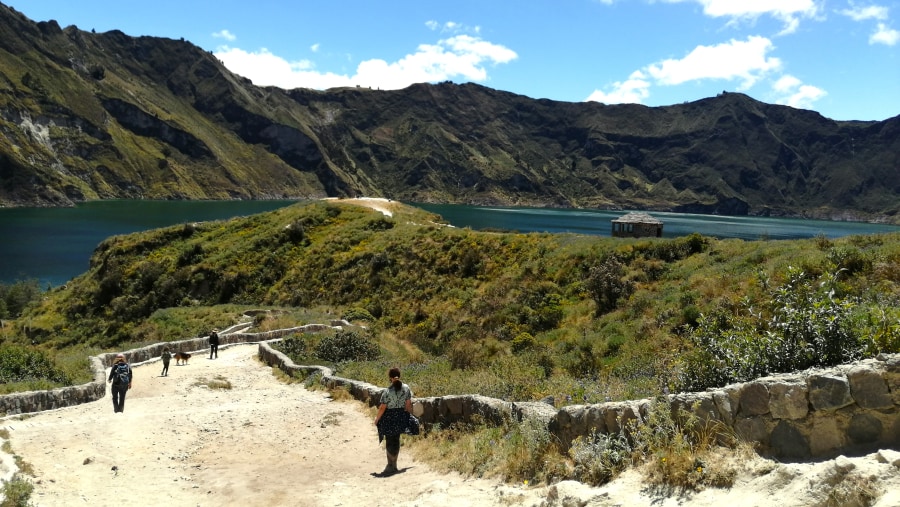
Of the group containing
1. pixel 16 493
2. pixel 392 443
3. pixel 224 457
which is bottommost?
pixel 224 457

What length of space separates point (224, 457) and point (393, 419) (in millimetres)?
4176

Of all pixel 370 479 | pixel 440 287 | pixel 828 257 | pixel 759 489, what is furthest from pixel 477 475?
pixel 440 287

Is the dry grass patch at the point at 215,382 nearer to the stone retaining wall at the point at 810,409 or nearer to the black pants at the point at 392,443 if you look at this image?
the black pants at the point at 392,443

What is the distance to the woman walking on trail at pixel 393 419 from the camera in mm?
10000

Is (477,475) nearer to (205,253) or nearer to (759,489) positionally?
(759,489)

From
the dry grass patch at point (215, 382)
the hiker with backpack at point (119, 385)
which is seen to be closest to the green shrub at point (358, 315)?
the dry grass patch at point (215, 382)

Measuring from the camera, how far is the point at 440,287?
34.0m

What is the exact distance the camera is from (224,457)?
11.5 m

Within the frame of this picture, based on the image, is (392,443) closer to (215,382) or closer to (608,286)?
(215,382)

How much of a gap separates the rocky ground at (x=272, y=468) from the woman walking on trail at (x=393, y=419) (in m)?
0.40

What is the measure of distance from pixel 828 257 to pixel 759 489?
611 inches

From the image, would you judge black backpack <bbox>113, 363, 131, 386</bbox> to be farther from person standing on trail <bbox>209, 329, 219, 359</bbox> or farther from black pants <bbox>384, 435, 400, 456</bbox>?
person standing on trail <bbox>209, 329, 219, 359</bbox>

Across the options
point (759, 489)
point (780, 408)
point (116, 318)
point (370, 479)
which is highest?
point (780, 408)

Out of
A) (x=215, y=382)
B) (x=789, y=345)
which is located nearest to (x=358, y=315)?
(x=215, y=382)
